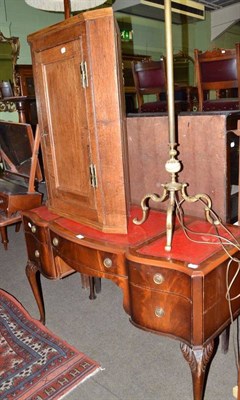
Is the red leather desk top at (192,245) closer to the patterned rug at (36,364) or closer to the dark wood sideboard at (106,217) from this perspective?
the dark wood sideboard at (106,217)

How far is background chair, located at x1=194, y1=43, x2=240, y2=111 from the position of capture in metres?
2.98

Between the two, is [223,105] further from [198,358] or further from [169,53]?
[198,358]

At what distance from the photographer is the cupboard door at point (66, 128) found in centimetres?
140

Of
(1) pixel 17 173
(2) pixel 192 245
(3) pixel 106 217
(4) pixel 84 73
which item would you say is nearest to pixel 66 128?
(4) pixel 84 73

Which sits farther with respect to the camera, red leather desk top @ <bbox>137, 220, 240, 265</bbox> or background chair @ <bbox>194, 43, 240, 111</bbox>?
background chair @ <bbox>194, 43, 240, 111</bbox>

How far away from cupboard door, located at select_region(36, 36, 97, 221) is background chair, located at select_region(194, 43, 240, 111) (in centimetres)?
195

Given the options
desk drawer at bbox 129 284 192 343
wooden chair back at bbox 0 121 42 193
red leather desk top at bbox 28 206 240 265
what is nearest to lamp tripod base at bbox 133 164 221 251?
red leather desk top at bbox 28 206 240 265

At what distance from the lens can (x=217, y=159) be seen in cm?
146

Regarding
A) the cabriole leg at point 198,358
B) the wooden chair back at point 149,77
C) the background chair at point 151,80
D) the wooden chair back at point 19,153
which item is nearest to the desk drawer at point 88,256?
the cabriole leg at point 198,358

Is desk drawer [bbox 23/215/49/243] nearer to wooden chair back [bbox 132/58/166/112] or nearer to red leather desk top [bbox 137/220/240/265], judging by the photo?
red leather desk top [bbox 137/220/240/265]

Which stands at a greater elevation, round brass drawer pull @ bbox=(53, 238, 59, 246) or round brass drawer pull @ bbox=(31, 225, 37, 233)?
round brass drawer pull @ bbox=(31, 225, 37, 233)

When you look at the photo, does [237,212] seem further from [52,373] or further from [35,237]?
[52,373]

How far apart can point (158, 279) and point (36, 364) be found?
98 centimetres

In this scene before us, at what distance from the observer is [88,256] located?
1.45m
